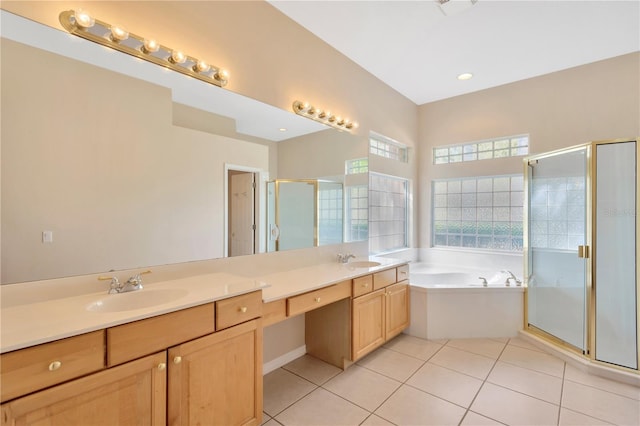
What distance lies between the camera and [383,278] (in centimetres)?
259

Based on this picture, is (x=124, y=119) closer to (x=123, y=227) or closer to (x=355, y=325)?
(x=123, y=227)

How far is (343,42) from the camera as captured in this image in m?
2.72

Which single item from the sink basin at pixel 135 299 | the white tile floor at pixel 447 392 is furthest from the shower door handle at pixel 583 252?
the sink basin at pixel 135 299

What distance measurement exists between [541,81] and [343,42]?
8.08ft

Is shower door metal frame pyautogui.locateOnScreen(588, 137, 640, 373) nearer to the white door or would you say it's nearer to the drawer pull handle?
the white door

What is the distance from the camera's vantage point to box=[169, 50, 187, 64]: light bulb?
5.52 ft

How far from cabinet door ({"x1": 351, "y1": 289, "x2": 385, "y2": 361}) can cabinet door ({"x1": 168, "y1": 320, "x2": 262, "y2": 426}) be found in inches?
35.7

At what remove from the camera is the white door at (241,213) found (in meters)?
2.03

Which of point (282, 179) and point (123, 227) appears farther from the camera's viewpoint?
point (282, 179)

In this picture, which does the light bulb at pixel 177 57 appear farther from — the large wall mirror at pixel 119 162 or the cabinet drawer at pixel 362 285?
the cabinet drawer at pixel 362 285

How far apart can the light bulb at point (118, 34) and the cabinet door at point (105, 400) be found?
1.57 m

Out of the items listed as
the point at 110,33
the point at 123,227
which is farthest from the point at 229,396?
the point at 110,33

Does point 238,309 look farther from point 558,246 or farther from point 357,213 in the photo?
point 558,246

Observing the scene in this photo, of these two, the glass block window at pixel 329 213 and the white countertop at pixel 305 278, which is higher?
the glass block window at pixel 329 213
